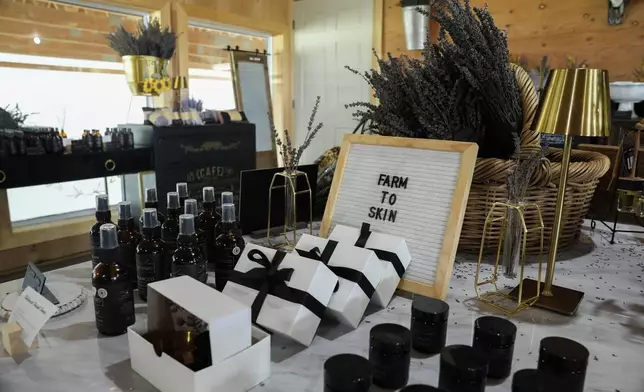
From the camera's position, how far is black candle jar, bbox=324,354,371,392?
611 mm

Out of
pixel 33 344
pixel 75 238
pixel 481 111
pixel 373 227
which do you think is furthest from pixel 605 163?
pixel 75 238

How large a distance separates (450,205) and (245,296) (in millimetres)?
478

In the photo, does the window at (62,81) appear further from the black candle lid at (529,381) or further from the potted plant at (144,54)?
the black candle lid at (529,381)

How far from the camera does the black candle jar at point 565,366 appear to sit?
0.65 meters

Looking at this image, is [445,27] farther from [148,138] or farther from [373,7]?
[373,7]

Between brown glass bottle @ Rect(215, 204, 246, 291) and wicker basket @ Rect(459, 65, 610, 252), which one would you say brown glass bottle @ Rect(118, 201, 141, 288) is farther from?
wicker basket @ Rect(459, 65, 610, 252)

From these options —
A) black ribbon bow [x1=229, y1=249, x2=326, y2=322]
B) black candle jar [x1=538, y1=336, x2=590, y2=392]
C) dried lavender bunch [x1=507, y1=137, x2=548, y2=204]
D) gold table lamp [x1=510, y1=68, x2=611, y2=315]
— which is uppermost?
gold table lamp [x1=510, y1=68, x2=611, y2=315]

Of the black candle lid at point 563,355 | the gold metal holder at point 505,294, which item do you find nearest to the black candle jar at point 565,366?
the black candle lid at point 563,355

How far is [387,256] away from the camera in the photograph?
100 cm

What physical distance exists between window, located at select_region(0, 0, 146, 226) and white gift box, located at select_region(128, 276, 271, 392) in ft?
10.3

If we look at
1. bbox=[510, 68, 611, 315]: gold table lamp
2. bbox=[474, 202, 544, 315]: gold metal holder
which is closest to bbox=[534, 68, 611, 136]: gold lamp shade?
bbox=[510, 68, 611, 315]: gold table lamp

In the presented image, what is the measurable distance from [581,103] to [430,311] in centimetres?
49

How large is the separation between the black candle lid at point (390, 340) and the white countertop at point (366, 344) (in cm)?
7

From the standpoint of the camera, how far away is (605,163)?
1320mm
